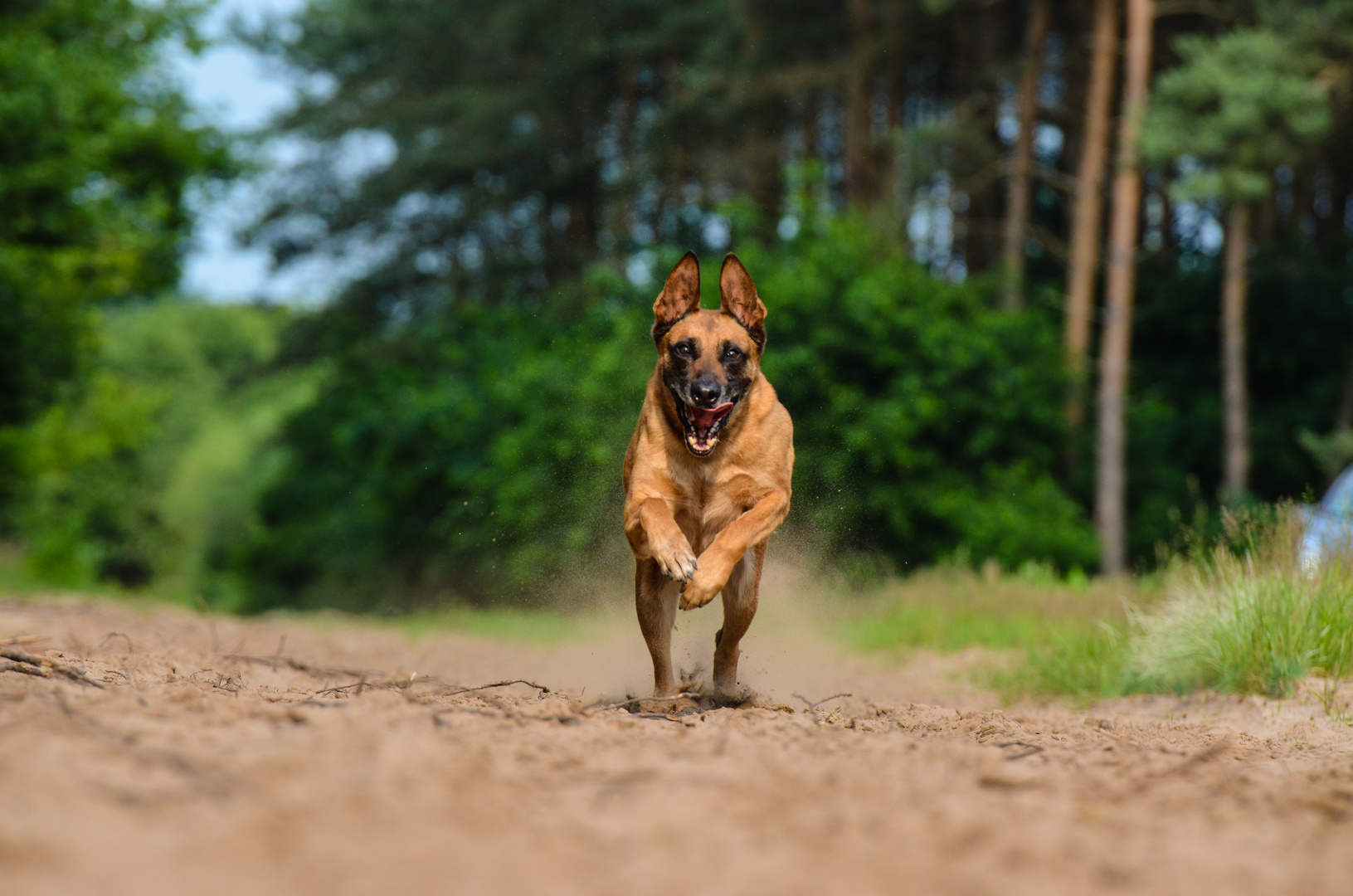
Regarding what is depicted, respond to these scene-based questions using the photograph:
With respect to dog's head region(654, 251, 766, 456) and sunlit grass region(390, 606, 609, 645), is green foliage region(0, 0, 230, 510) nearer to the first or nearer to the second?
sunlit grass region(390, 606, 609, 645)

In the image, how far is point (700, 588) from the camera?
5.08 metres

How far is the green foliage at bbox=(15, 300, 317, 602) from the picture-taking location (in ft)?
113

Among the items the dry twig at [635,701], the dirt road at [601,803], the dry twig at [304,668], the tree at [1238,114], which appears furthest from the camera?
the tree at [1238,114]

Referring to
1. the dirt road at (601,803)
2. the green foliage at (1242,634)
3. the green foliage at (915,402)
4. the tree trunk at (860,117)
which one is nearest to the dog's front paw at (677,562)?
the dirt road at (601,803)

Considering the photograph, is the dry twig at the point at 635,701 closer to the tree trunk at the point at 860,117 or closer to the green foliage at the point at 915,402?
the green foliage at the point at 915,402

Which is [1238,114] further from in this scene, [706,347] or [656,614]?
[656,614]

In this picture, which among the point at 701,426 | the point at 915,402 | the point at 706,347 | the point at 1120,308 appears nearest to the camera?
the point at 701,426

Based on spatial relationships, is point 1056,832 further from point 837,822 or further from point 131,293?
point 131,293

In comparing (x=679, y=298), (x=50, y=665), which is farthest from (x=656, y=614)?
(x=50, y=665)

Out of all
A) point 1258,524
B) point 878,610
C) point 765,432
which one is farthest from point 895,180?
point 765,432

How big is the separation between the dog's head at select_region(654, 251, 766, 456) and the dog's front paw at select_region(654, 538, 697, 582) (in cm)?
59

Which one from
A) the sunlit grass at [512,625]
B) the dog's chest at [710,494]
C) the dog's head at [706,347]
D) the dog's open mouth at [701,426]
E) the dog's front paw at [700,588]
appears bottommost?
the sunlit grass at [512,625]

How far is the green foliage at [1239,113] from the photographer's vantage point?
17.9 meters

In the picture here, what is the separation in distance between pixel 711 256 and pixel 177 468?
1615 inches
